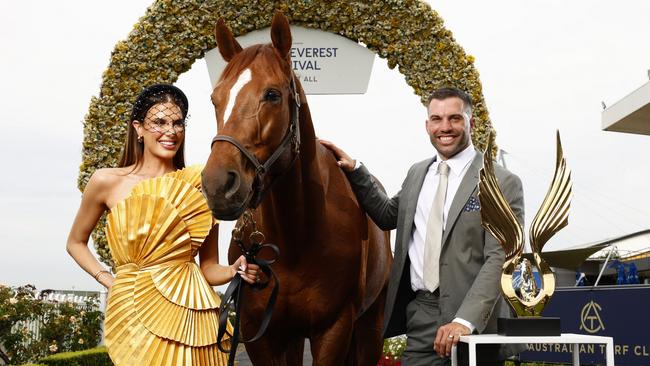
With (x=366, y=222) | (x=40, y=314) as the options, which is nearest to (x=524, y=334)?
(x=366, y=222)

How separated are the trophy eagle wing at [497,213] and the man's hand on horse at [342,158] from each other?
117cm

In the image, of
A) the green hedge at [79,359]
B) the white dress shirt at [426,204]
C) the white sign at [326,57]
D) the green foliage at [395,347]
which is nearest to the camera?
the white dress shirt at [426,204]

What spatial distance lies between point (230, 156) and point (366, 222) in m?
1.53

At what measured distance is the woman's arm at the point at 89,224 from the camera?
314cm

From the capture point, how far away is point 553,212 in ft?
9.20

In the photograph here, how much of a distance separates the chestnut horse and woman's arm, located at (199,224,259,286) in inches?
12.2

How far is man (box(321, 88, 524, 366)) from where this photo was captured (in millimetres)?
3221

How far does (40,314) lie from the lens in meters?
9.16

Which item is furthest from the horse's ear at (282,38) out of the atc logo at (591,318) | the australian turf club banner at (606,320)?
the atc logo at (591,318)

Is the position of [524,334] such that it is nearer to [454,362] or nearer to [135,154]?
[454,362]

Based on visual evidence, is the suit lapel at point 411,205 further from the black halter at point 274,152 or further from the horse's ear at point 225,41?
the horse's ear at point 225,41

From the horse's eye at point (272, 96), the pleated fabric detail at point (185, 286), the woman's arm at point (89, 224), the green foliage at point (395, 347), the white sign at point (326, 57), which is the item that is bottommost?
the green foliage at point (395, 347)

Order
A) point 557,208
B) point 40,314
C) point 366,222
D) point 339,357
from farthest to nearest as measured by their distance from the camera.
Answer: point 40,314
point 366,222
point 339,357
point 557,208

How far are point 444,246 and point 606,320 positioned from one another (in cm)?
368
